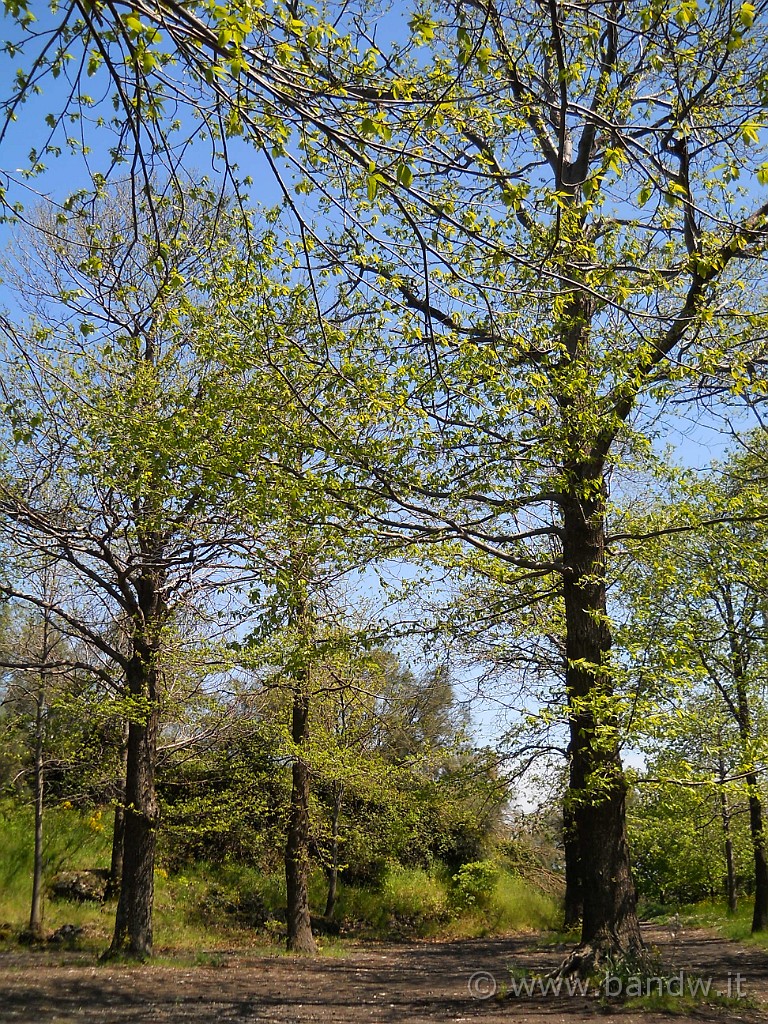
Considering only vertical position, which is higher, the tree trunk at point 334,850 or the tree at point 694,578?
the tree at point 694,578

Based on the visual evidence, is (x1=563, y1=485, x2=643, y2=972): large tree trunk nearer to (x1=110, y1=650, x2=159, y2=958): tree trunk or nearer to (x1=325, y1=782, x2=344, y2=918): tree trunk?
(x1=110, y1=650, x2=159, y2=958): tree trunk

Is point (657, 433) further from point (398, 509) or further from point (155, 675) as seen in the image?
point (155, 675)

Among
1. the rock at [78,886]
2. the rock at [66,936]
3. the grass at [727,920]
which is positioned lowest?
the grass at [727,920]

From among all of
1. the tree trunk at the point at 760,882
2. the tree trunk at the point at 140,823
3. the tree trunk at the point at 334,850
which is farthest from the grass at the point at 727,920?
the tree trunk at the point at 140,823

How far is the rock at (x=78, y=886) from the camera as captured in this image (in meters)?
16.5

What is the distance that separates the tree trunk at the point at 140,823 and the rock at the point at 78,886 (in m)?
6.46

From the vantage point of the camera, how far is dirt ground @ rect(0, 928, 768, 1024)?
7.07 meters

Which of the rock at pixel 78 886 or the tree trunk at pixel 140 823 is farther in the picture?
the rock at pixel 78 886

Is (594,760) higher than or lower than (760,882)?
higher

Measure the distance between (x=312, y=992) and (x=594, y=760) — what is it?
4.71 meters

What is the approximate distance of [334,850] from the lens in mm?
20203

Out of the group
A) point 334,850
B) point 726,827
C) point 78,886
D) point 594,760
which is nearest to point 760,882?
point 726,827

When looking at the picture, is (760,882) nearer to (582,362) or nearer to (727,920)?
(727,920)

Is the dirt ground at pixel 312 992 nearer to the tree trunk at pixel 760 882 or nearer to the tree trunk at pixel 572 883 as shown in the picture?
the tree trunk at pixel 572 883
